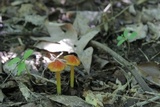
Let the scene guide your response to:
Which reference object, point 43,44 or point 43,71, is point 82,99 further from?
point 43,44

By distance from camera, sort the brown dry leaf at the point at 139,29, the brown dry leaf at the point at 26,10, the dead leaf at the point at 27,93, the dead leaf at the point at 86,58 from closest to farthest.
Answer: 1. the dead leaf at the point at 27,93
2. the dead leaf at the point at 86,58
3. the brown dry leaf at the point at 139,29
4. the brown dry leaf at the point at 26,10

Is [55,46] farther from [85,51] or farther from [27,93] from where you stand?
[27,93]

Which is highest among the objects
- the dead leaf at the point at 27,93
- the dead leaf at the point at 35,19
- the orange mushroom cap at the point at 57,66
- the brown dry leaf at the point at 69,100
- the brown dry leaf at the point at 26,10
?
the brown dry leaf at the point at 26,10

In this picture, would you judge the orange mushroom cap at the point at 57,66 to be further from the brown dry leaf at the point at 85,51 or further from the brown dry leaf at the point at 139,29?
the brown dry leaf at the point at 139,29

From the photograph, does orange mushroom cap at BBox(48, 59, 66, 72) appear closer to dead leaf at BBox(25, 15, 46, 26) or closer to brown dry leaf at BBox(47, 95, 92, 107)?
brown dry leaf at BBox(47, 95, 92, 107)

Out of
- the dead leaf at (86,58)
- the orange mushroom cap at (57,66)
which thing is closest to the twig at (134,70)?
the dead leaf at (86,58)

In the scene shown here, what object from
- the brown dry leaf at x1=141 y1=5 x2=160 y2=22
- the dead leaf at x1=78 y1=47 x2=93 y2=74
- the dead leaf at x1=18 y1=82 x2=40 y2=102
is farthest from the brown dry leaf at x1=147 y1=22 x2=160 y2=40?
the dead leaf at x1=18 y1=82 x2=40 y2=102

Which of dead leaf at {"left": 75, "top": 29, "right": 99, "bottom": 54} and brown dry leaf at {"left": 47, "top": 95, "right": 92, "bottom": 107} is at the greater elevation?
dead leaf at {"left": 75, "top": 29, "right": 99, "bottom": 54}

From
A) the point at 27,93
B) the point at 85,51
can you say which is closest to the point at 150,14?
the point at 85,51

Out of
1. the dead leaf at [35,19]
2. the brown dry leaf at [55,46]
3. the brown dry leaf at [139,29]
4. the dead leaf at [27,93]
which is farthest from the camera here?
the dead leaf at [35,19]
